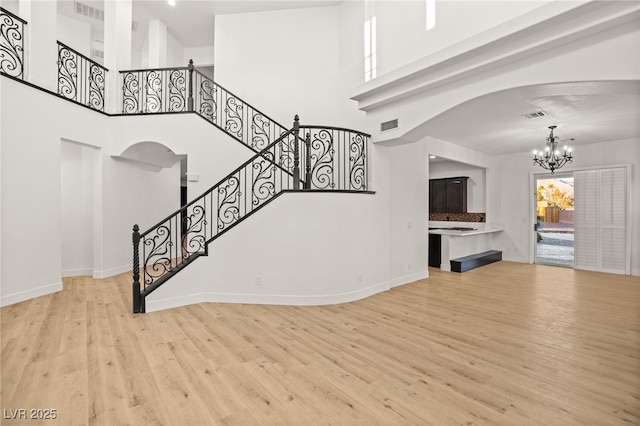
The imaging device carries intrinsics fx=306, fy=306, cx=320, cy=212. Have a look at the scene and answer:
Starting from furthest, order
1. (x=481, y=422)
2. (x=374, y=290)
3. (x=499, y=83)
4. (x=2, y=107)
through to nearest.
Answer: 1. (x=374, y=290)
2. (x=2, y=107)
3. (x=499, y=83)
4. (x=481, y=422)

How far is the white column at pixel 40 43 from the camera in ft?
17.0

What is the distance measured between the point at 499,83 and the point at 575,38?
0.78m

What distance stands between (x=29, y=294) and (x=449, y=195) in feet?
35.1

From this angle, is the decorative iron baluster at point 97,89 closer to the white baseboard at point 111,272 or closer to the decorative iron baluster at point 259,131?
the decorative iron baluster at point 259,131

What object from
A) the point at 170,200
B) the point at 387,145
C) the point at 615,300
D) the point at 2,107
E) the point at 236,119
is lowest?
the point at 615,300

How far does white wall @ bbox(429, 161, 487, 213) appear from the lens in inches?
390

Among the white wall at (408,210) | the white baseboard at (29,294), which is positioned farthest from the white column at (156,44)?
the white wall at (408,210)

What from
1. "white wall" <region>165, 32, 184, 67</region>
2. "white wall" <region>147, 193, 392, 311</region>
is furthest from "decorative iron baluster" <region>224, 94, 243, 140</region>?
"white wall" <region>147, 193, 392, 311</region>

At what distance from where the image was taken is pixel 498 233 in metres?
9.76

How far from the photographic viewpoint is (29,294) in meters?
4.97

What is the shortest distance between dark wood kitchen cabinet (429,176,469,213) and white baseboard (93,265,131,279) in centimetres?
939

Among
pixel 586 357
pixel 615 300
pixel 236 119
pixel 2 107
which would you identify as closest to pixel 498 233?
pixel 615 300

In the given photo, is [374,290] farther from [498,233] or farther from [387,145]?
[498,233]

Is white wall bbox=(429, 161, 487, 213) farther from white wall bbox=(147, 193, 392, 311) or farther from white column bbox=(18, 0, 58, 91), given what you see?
white column bbox=(18, 0, 58, 91)
